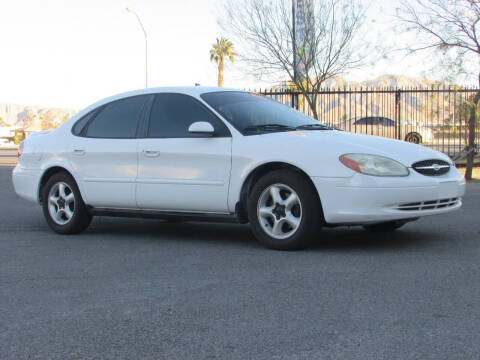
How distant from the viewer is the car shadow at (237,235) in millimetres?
6512

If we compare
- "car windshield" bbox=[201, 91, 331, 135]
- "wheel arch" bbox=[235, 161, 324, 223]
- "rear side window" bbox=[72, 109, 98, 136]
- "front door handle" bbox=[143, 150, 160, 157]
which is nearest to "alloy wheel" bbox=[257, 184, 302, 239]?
"wheel arch" bbox=[235, 161, 324, 223]

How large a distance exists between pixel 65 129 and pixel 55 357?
16.3ft

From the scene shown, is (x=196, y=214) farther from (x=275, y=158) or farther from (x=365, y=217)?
(x=365, y=217)

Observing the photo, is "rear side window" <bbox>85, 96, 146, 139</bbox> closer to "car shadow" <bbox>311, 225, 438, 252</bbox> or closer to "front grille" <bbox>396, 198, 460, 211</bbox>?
"car shadow" <bbox>311, 225, 438, 252</bbox>

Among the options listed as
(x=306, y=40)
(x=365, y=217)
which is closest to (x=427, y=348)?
(x=365, y=217)

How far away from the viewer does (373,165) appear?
5.89m

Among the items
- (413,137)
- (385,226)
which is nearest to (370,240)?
(385,226)

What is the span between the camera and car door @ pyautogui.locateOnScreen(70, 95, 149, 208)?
722 centimetres

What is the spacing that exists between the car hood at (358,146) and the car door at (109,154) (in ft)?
5.83

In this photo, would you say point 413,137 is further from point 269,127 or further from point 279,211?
point 279,211

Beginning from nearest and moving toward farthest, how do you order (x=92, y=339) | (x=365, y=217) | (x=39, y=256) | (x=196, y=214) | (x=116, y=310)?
(x=92, y=339) → (x=116, y=310) → (x=365, y=217) → (x=39, y=256) → (x=196, y=214)

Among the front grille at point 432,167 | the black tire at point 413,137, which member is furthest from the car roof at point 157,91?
the black tire at point 413,137

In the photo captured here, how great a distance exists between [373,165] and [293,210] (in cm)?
83

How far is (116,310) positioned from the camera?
4.19m
